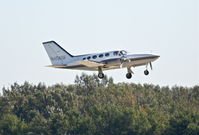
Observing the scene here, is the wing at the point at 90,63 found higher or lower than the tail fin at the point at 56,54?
lower

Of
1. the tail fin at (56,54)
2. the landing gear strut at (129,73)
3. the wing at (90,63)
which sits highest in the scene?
the tail fin at (56,54)

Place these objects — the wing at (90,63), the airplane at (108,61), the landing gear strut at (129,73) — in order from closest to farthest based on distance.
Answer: the airplane at (108,61), the wing at (90,63), the landing gear strut at (129,73)

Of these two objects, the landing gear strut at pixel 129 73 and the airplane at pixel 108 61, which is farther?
the landing gear strut at pixel 129 73

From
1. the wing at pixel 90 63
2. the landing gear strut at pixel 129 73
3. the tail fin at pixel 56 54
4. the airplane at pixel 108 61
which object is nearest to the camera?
the airplane at pixel 108 61

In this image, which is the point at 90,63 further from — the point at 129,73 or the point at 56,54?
the point at 56,54

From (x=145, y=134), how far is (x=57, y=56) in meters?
68.0

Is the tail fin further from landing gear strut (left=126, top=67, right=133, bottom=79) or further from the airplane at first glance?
landing gear strut (left=126, top=67, right=133, bottom=79)

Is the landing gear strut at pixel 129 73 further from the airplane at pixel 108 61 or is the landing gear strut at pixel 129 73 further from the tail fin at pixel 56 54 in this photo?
the tail fin at pixel 56 54

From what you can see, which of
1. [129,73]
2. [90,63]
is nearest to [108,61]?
[90,63]

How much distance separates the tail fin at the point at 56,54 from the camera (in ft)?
414

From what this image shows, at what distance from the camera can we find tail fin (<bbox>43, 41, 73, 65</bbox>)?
12625 centimetres

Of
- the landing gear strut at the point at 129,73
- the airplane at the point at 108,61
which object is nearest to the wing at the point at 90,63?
the airplane at the point at 108,61

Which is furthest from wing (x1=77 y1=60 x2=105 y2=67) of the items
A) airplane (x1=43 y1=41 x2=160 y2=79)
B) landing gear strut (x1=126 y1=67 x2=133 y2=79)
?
landing gear strut (x1=126 y1=67 x2=133 y2=79)

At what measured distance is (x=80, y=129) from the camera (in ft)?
636
